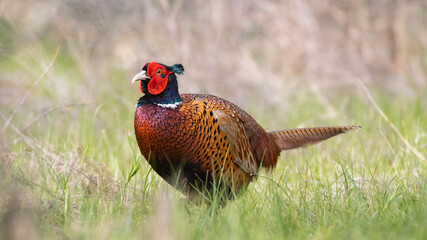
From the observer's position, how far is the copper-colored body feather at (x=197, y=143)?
3664mm

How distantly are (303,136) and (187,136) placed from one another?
1.14 metres

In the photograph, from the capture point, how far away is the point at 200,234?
2.93m

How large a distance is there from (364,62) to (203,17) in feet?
7.10

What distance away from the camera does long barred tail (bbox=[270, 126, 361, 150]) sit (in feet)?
14.7

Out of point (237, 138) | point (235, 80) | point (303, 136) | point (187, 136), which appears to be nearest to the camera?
point (187, 136)

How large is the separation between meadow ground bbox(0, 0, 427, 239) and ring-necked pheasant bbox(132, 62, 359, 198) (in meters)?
0.18

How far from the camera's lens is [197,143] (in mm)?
3711

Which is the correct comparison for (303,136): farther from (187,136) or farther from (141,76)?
(141,76)

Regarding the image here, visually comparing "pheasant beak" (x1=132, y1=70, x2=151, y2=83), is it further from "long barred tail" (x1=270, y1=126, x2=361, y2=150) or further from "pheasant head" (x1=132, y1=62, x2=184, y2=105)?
"long barred tail" (x1=270, y1=126, x2=361, y2=150)

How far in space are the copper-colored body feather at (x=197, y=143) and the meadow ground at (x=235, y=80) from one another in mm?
156

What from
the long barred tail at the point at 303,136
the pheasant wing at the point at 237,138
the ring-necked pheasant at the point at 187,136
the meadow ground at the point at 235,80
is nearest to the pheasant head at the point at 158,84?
the ring-necked pheasant at the point at 187,136

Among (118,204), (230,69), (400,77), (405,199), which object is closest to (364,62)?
(400,77)

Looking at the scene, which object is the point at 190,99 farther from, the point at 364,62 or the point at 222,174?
the point at 364,62

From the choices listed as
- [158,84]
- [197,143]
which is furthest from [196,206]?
[158,84]
